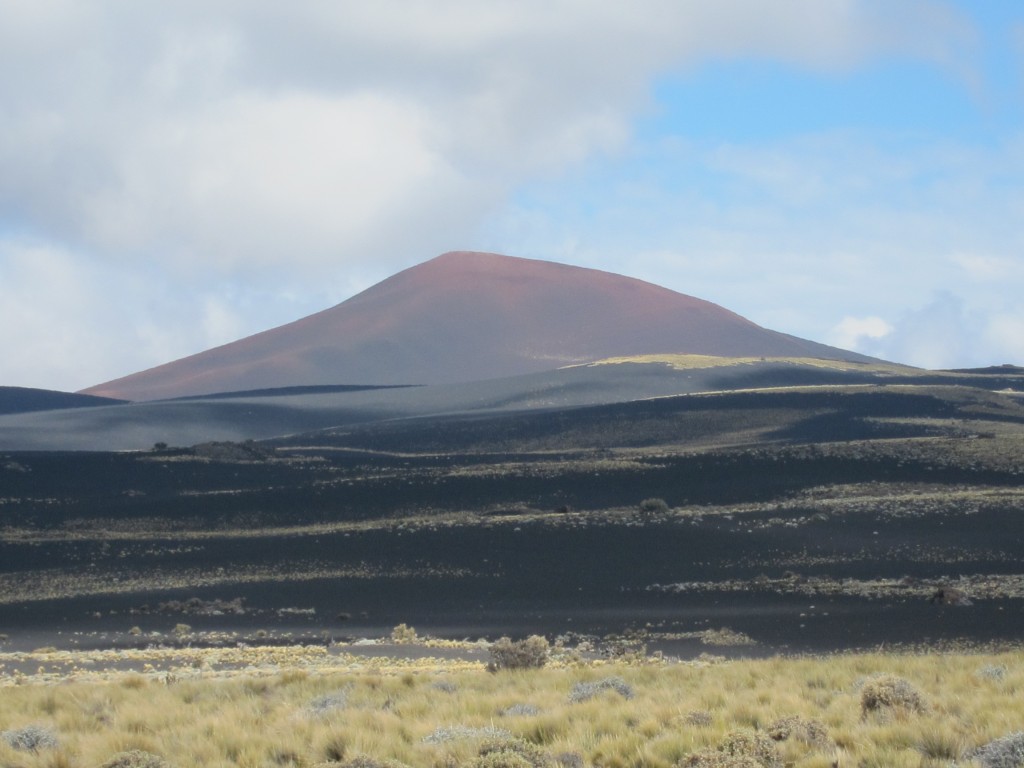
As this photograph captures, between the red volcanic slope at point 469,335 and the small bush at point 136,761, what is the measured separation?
113 m

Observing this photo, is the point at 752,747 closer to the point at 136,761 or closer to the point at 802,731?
the point at 802,731

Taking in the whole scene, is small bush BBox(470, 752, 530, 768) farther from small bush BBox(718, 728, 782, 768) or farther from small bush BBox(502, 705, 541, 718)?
small bush BBox(502, 705, 541, 718)

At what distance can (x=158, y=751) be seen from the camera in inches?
303

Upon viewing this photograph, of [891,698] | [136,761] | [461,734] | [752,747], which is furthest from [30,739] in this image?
[891,698]

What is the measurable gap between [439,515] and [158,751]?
27.2 m

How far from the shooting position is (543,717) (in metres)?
8.31

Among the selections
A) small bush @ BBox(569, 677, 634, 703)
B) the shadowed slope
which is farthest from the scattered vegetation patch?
the shadowed slope

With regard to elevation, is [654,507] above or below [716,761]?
below

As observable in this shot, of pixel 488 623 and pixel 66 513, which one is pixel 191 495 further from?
pixel 488 623

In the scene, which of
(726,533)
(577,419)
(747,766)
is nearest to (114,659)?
(747,766)

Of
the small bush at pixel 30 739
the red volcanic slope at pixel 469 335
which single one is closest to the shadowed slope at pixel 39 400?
the red volcanic slope at pixel 469 335

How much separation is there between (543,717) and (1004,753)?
10.6ft

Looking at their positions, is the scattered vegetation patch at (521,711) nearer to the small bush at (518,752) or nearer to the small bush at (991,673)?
Result: the small bush at (518,752)

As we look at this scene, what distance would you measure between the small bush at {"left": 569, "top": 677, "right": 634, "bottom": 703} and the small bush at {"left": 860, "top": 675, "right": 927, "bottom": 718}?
2.25 m
